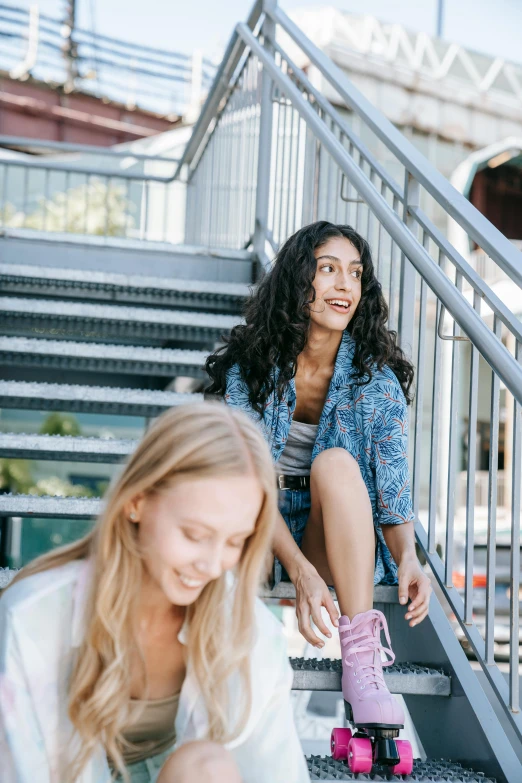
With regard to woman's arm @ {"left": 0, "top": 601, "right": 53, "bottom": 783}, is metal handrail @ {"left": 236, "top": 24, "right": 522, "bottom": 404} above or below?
above

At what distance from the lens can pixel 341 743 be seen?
1.65 metres

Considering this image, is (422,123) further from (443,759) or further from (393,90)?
(443,759)

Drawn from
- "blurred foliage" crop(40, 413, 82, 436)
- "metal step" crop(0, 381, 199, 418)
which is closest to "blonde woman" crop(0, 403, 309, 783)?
"metal step" crop(0, 381, 199, 418)

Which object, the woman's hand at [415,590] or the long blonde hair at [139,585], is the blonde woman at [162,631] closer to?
the long blonde hair at [139,585]

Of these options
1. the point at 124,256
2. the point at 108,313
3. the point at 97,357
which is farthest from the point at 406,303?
the point at 124,256

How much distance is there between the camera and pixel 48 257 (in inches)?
142

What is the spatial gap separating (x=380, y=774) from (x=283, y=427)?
30.3 inches

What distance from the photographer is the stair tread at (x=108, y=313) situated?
3031 mm

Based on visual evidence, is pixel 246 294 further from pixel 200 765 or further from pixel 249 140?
pixel 200 765

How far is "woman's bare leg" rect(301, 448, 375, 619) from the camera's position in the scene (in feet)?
5.63

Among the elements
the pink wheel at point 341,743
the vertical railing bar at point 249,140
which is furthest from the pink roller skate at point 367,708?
the vertical railing bar at point 249,140

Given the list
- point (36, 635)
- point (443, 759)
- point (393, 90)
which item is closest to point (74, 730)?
point (36, 635)

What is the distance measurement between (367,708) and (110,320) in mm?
1883

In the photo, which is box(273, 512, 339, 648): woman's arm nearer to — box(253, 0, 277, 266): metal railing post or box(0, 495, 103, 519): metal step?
box(0, 495, 103, 519): metal step
